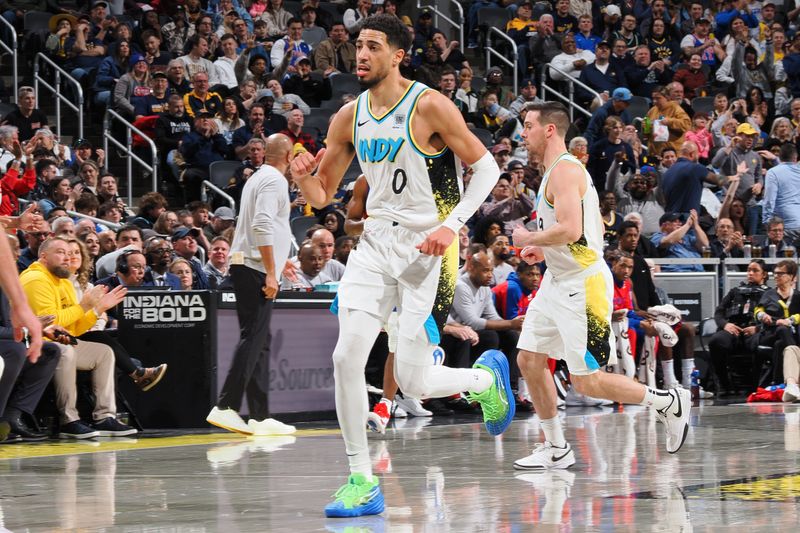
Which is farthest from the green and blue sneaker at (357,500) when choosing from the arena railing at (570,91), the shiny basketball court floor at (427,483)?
the arena railing at (570,91)

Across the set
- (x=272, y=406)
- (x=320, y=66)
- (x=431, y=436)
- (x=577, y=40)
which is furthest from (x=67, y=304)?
(x=577, y=40)

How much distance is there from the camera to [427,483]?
22.8ft

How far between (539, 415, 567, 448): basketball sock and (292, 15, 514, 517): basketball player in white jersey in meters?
1.37

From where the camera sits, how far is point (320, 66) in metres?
20.9

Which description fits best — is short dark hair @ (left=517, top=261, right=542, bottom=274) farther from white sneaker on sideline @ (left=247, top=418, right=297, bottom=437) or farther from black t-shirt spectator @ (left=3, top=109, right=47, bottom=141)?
black t-shirt spectator @ (left=3, top=109, right=47, bottom=141)

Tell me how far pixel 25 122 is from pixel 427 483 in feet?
35.2

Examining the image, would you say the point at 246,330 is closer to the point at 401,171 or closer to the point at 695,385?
the point at 401,171

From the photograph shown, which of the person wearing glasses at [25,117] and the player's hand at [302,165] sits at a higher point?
the person wearing glasses at [25,117]

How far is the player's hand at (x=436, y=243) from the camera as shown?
6.12 m

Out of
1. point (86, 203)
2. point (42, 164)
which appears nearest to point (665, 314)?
point (86, 203)

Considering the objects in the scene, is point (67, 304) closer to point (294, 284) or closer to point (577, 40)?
point (294, 284)

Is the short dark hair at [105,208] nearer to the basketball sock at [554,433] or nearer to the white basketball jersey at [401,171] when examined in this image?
the basketball sock at [554,433]

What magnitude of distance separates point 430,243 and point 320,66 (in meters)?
15.1

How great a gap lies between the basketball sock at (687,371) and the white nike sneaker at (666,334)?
718 mm
